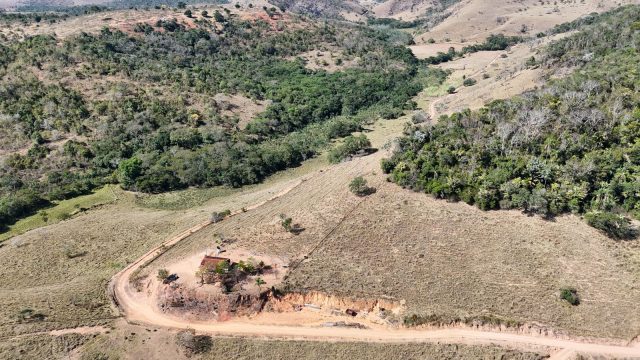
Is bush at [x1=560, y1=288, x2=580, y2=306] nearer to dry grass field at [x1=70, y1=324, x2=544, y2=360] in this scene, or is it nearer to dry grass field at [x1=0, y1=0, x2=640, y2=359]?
dry grass field at [x1=0, y1=0, x2=640, y2=359]

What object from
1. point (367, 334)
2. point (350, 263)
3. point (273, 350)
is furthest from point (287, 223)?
point (367, 334)

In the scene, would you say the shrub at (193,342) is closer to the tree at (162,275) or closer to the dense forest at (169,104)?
the tree at (162,275)

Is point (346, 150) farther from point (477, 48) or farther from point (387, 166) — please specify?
point (477, 48)

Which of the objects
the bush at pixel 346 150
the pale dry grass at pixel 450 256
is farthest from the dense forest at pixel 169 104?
the pale dry grass at pixel 450 256

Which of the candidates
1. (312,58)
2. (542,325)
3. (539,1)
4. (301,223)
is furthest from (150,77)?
(539,1)

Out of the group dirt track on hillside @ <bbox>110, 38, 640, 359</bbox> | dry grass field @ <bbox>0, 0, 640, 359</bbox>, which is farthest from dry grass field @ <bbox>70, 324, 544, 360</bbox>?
dirt track on hillside @ <bbox>110, 38, 640, 359</bbox>
